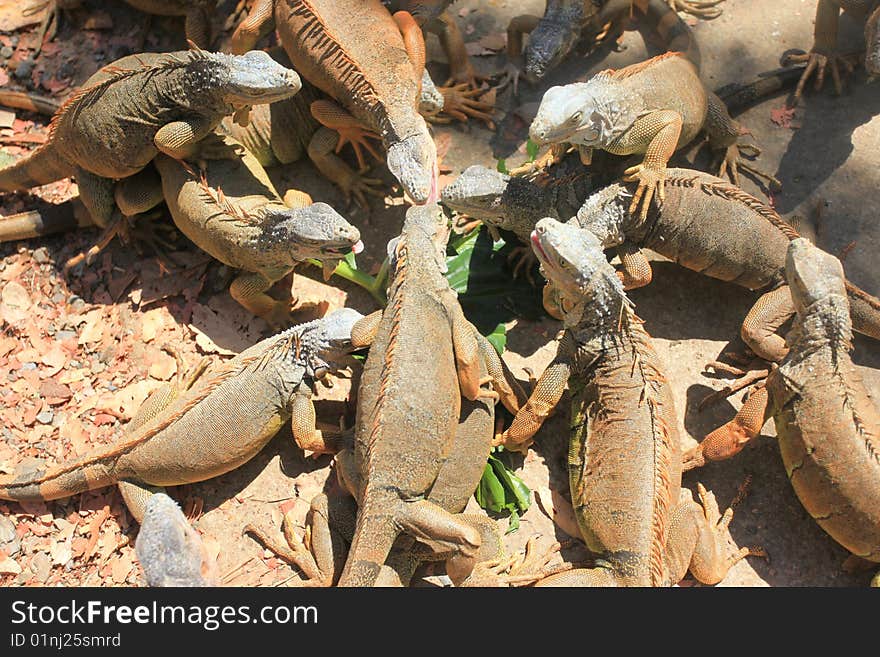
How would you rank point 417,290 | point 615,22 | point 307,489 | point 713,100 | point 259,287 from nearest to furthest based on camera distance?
point 417,290
point 307,489
point 259,287
point 713,100
point 615,22

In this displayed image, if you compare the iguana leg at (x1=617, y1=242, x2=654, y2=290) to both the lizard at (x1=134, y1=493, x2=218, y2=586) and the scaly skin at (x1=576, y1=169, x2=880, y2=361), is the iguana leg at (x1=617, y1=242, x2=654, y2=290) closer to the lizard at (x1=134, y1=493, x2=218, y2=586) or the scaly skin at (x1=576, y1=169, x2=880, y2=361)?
the scaly skin at (x1=576, y1=169, x2=880, y2=361)

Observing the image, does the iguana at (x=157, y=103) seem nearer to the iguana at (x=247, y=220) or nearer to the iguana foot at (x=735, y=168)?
the iguana at (x=247, y=220)

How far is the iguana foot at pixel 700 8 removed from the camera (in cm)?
674

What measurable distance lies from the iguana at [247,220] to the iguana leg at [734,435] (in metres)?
2.39

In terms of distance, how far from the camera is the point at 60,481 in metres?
4.84

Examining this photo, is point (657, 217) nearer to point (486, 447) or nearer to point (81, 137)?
point (486, 447)

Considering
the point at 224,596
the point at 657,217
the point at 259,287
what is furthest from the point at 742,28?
the point at 224,596

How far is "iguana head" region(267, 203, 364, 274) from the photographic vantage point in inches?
199

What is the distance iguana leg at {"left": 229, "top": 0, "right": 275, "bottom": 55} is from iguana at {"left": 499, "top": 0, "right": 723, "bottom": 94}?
1.83m

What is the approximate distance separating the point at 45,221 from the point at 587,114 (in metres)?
3.85

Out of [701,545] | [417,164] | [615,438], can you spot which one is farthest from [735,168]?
[701,545]

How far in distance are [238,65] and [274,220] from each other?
1013 mm

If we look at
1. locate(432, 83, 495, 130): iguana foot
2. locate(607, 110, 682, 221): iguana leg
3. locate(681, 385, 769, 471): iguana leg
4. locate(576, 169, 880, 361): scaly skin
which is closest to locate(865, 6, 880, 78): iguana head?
locate(576, 169, 880, 361): scaly skin

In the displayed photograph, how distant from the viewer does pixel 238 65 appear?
5.24 m
